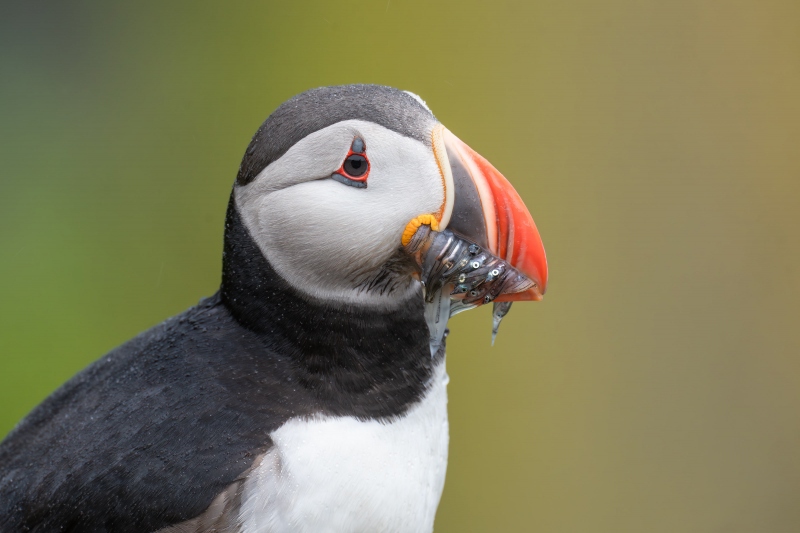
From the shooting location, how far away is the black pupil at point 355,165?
5.36 feet

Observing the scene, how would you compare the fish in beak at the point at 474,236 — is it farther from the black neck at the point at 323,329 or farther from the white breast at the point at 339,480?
the white breast at the point at 339,480

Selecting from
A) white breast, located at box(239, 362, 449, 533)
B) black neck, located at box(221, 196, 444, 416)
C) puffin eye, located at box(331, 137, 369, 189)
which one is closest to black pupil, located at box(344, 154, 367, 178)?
puffin eye, located at box(331, 137, 369, 189)

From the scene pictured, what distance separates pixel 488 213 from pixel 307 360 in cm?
44

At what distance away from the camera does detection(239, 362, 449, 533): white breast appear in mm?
1677

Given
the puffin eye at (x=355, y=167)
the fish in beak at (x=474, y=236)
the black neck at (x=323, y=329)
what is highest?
the puffin eye at (x=355, y=167)

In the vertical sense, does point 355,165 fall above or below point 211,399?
above

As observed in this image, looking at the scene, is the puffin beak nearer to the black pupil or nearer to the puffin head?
the puffin head

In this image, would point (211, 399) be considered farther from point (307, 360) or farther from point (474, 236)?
point (474, 236)

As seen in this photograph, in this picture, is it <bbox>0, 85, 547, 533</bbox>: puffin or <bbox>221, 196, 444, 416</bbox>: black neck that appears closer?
<bbox>0, 85, 547, 533</bbox>: puffin

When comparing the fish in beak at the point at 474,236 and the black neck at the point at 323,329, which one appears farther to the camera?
the black neck at the point at 323,329

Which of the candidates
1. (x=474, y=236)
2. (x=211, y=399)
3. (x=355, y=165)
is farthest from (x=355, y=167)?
(x=211, y=399)

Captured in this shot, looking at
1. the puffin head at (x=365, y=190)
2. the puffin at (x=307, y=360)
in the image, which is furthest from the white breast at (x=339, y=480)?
the puffin head at (x=365, y=190)

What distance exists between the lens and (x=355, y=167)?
164cm

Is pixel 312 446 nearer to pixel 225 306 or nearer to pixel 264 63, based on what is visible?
pixel 225 306
